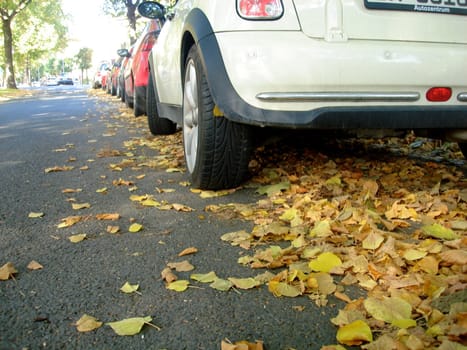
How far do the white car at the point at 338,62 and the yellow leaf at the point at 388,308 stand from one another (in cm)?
108

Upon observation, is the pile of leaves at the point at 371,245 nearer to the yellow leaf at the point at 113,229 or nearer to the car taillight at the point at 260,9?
the yellow leaf at the point at 113,229

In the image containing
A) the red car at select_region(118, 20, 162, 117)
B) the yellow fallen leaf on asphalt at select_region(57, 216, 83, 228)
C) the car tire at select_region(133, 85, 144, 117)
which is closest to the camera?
the yellow fallen leaf on asphalt at select_region(57, 216, 83, 228)

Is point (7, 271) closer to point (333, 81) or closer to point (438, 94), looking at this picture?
point (333, 81)

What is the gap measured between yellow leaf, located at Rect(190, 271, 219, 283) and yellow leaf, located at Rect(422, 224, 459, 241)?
1.04 metres

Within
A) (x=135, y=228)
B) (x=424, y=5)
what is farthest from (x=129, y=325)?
(x=424, y=5)

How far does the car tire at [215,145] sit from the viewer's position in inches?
110

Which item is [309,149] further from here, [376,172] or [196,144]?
[196,144]

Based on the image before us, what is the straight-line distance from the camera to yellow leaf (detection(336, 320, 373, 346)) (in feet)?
4.57

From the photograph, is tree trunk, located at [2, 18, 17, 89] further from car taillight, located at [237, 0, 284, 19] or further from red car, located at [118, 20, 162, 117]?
car taillight, located at [237, 0, 284, 19]

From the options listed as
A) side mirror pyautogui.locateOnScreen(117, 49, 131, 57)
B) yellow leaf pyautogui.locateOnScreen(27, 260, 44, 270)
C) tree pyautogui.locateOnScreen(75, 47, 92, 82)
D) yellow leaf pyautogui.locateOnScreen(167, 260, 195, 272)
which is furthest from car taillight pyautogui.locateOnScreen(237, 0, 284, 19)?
tree pyautogui.locateOnScreen(75, 47, 92, 82)

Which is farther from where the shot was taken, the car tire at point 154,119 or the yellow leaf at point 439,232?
the car tire at point 154,119

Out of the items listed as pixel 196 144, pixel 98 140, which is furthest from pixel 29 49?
pixel 196 144

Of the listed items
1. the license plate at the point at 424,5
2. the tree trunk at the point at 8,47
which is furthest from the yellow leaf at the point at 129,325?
the tree trunk at the point at 8,47

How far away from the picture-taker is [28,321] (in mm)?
1546
